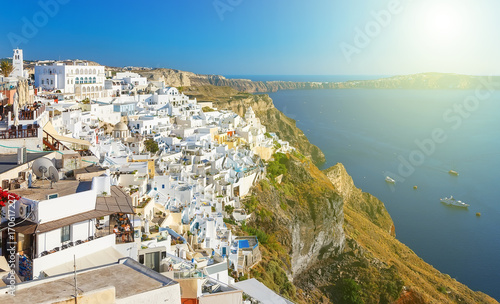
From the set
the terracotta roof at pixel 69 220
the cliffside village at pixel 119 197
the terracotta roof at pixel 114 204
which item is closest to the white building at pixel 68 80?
the cliffside village at pixel 119 197

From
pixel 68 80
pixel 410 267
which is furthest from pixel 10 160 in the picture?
pixel 410 267

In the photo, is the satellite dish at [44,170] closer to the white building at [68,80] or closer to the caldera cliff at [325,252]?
the caldera cliff at [325,252]

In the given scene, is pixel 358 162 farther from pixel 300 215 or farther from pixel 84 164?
pixel 84 164

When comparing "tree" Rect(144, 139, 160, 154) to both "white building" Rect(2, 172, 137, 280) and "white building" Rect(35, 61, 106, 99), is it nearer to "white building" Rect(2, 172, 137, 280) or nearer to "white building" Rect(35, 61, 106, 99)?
"white building" Rect(35, 61, 106, 99)

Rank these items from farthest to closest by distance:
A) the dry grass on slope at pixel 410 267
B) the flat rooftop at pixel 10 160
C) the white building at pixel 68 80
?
the white building at pixel 68 80 < the dry grass on slope at pixel 410 267 < the flat rooftop at pixel 10 160

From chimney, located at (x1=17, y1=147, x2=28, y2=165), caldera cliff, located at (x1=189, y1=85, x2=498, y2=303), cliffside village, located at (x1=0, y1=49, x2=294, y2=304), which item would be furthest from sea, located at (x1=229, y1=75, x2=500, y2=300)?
chimney, located at (x1=17, y1=147, x2=28, y2=165)

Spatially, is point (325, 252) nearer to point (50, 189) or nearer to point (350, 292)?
point (350, 292)
